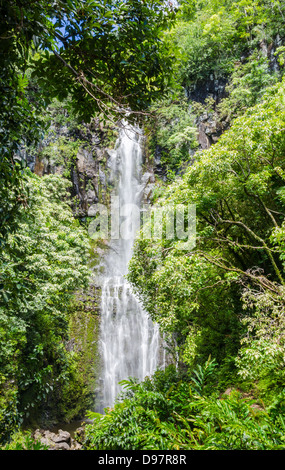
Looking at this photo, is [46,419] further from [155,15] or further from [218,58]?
[218,58]

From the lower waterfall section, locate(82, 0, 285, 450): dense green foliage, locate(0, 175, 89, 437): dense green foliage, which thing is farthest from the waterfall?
locate(82, 0, 285, 450): dense green foliage

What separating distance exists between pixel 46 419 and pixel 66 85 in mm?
11662

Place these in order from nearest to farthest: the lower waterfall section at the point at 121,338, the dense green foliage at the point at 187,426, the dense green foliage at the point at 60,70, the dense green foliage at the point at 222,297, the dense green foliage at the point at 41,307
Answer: the dense green foliage at the point at 60,70 → the dense green foliage at the point at 187,426 → the dense green foliage at the point at 222,297 → the dense green foliage at the point at 41,307 → the lower waterfall section at the point at 121,338

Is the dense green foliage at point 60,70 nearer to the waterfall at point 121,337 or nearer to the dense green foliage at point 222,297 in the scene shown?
the dense green foliage at point 222,297

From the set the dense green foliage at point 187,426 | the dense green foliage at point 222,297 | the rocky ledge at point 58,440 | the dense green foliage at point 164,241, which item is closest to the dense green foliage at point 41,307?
the dense green foliage at point 164,241

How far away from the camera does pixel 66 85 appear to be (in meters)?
2.45

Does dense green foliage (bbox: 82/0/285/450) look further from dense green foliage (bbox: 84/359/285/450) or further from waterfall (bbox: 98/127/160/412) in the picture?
waterfall (bbox: 98/127/160/412)

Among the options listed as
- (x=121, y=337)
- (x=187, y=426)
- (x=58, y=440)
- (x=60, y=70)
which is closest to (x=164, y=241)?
(x=187, y=426)

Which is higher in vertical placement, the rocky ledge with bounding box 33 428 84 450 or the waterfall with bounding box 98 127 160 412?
the waterfall with bounding box 98 127 160 412

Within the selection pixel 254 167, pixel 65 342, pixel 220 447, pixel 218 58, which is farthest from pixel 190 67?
pixel 220 447

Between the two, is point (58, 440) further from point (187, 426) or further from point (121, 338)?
point (187, 426)

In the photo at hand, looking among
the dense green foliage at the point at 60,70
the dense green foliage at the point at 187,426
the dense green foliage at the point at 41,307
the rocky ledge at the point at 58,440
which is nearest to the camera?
the dense green foliage at the point at 60,70

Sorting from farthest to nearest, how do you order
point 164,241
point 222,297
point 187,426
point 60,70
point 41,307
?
point 41,307
point 222,297
point 164,241
point 187,426
point 60,70

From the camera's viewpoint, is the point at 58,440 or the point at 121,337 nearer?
the point at 58,440
